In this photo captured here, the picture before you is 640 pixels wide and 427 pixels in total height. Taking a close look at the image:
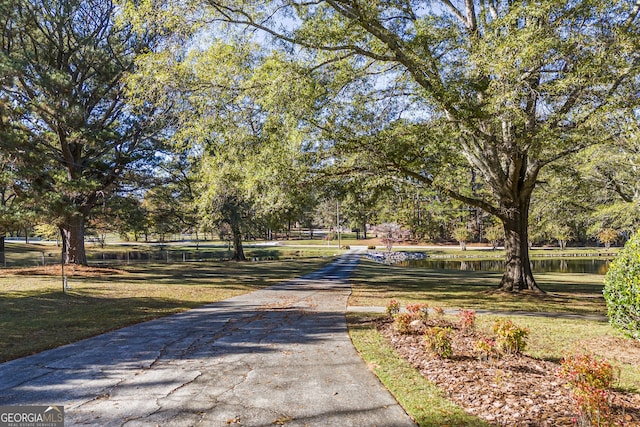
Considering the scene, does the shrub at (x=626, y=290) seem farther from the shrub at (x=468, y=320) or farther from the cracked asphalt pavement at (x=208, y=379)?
the cracked asphalt pavement at (x=208, y=379)

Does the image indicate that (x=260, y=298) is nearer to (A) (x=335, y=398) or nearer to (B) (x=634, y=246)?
(A) (x=335, y=398)

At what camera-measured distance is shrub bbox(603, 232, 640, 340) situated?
5289 mm

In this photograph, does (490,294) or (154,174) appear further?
(154,174)

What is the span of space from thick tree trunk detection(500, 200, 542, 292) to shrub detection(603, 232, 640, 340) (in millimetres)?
8858

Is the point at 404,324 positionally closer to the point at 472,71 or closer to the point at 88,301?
the point at 472,71

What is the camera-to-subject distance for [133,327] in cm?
895

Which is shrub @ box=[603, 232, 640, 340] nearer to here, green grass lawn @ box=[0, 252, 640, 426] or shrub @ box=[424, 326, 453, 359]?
green grass lawn @ box=[0, 252, 640, 426]

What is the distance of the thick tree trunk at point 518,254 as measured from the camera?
14.4 meters

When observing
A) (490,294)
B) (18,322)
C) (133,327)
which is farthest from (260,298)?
(490,294)

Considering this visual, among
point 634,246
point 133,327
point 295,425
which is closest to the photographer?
point 295,425

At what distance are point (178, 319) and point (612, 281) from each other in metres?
9.10

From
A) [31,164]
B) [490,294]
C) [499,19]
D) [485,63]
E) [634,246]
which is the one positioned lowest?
[490,294]

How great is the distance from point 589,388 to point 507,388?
1.22 meters

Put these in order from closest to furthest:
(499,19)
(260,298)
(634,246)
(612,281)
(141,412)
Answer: (141,412) → (634,246) → (612,281) → (499,19) → (260,298)
